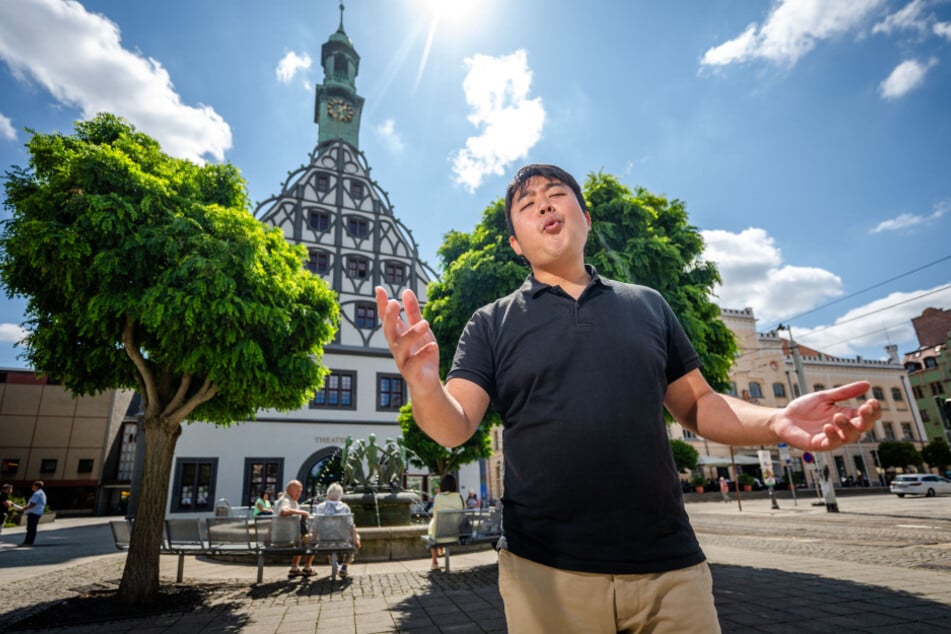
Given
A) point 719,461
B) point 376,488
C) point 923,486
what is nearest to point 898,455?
point 923,486

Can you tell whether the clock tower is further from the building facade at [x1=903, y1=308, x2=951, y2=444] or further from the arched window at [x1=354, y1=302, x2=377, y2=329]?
the building facade at [x1=903, y1=308, x2=951, y2=444]

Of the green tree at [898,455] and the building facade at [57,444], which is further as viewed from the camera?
the green tree at [898,455]

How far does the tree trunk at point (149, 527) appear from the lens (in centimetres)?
674

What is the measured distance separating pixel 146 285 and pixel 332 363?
53.2ft

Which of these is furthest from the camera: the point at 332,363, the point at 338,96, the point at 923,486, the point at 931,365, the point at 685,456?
the point at 931,365

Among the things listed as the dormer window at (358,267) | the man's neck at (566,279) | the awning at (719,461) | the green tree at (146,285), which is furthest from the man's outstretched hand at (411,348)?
the awning at (719,461)

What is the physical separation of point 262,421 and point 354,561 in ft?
42.1

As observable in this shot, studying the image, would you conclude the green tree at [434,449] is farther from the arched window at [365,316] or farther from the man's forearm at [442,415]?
the man's forearm at [442,415]

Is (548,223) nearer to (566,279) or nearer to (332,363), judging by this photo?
(566,279)

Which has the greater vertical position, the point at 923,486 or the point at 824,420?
the point at 824,420

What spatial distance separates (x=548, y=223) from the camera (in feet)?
5.82

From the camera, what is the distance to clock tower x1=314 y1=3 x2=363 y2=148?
28312mm

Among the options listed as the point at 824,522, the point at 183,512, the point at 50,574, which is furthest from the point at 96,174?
the point at 824,522

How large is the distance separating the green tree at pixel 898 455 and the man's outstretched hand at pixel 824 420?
5127cm
